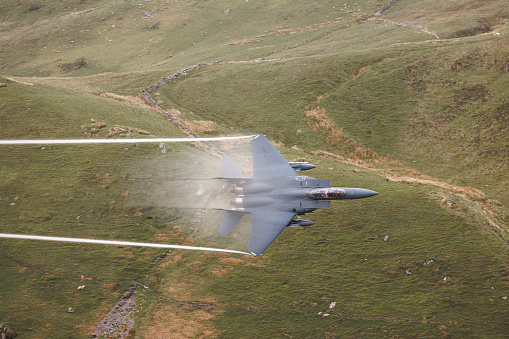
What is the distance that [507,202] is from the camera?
4394cm

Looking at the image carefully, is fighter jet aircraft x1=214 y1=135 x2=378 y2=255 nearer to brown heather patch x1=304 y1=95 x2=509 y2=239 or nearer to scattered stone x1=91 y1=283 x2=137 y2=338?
scattered stone x1=91 y1=283 x2=137 y2=338

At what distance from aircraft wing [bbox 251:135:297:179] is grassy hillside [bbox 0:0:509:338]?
27.2 feet

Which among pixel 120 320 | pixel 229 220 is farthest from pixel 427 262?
pixel 120 320

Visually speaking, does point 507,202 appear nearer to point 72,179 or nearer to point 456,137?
point 456,137

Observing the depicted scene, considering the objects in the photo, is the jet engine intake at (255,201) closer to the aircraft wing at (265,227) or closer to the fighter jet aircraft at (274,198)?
the fighter jet aircraft at (274,198)

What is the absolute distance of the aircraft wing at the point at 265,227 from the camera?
100ft

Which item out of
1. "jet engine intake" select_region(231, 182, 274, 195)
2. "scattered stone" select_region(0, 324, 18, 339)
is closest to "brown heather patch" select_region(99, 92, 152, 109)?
"jet engine intake" select_region(231, 182, 274, 195)

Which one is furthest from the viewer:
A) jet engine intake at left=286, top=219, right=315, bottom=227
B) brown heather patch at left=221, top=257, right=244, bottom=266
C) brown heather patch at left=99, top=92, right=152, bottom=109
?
brown heather patch at left=99, top=92, right=152, bottom=109

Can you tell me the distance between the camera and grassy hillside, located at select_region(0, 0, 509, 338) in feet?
108

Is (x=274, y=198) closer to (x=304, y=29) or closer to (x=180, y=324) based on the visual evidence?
(x=180, y=324)

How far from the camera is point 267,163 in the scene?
113 feet

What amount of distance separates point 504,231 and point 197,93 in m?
59.1

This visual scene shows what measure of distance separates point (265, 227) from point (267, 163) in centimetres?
620

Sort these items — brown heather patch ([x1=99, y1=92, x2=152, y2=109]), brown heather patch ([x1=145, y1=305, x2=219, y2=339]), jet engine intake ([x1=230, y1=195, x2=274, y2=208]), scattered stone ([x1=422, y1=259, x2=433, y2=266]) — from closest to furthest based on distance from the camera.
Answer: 1. brown heather patch ([x1=145, y1=305, x2=219, y2=339])
2. jet engine intake ([x1=230, y1=195, x2=274, y2=208])
3. scattered stone ([x1=422, y1=259, x2=433, y2=266])
4. brown heather patch ([x1=99, y1=92, x2=152, y2=109])
